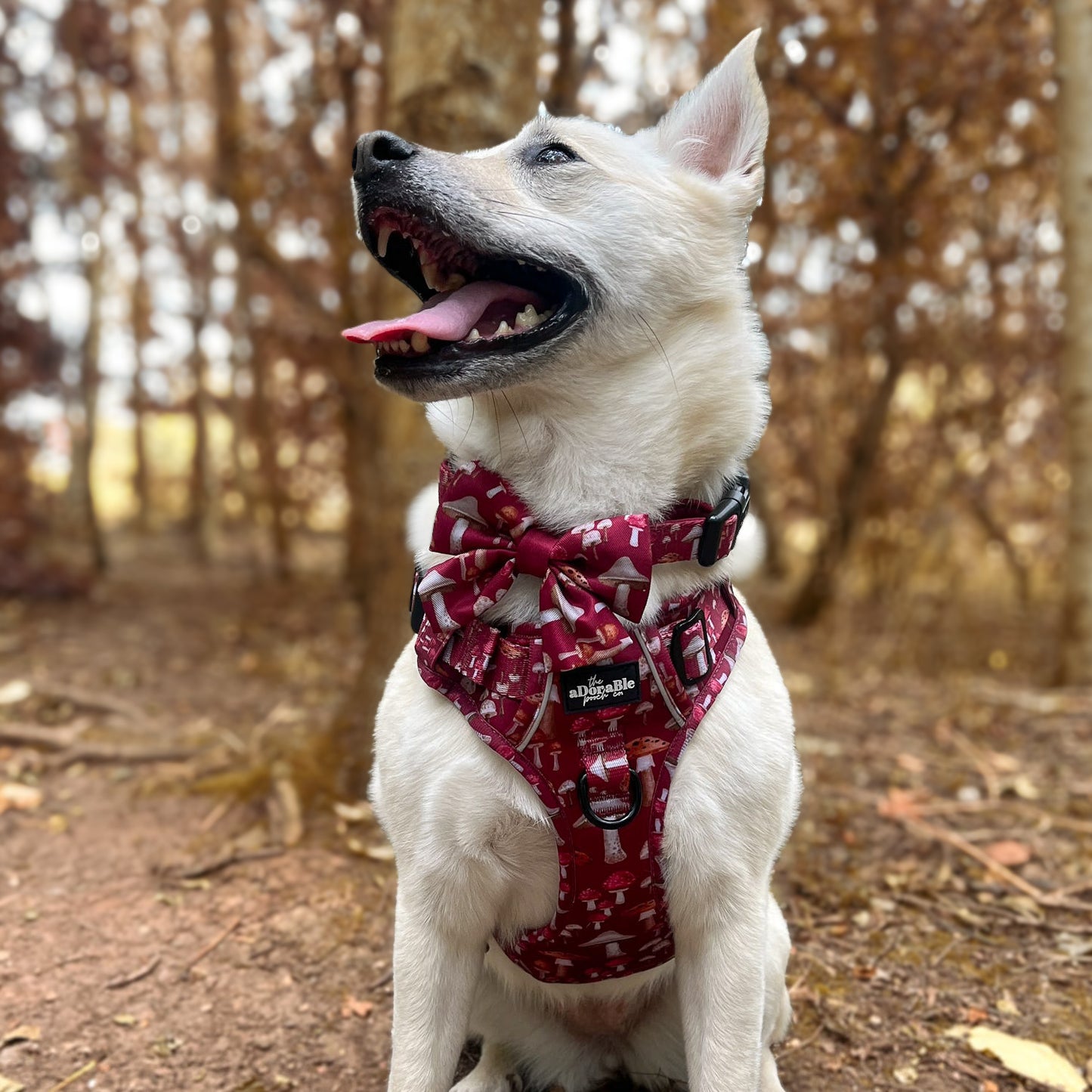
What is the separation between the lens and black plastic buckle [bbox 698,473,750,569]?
1.90 meters

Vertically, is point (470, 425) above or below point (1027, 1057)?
above

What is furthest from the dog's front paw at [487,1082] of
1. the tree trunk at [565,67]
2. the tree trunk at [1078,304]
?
the tree trunk at [1078,304]

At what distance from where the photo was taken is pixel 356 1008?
108 inches

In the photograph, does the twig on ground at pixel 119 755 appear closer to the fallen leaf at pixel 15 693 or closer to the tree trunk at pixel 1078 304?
the fallen leaf at pixel 15 693

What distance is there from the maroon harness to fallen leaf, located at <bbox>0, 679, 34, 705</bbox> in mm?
4258

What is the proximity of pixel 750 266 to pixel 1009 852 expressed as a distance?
276 centimetres

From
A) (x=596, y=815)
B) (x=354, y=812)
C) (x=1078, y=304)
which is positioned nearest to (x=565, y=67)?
(x=1078, y=304)

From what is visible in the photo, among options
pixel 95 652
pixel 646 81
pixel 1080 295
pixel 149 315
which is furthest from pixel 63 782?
pixel 149 315

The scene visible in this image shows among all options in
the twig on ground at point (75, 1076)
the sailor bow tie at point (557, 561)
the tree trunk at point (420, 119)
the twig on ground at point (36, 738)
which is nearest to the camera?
the sailor bow tie at point (557, 561)

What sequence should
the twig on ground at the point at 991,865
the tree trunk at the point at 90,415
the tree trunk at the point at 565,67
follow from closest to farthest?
the twig on ground at the point at 991,865, the tree trunk at the point at 565,67, the tree trunk at the point at 90,415

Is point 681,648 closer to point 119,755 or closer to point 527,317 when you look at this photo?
point 527,317

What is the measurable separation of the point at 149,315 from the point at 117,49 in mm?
5461

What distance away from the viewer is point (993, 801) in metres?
4.27

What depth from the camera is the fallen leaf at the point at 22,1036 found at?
99.3 inches
